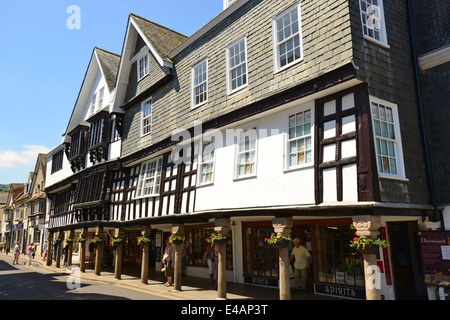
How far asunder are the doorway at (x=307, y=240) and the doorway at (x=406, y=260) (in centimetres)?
274

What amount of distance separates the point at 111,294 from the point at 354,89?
10.6 meters

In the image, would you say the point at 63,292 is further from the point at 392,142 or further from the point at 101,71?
the point at 101,71

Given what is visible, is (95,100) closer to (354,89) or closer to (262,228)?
(262,228)

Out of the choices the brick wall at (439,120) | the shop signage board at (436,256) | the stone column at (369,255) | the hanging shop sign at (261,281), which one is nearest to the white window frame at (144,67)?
the hanging shop sign at (261,281)

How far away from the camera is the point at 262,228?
1361 cm

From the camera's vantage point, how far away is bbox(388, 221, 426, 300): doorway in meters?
10.1

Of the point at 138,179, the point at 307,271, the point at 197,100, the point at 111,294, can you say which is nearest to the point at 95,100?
the point at 138,179

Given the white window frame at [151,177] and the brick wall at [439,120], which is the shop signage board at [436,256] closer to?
the brick wall at [439,120]

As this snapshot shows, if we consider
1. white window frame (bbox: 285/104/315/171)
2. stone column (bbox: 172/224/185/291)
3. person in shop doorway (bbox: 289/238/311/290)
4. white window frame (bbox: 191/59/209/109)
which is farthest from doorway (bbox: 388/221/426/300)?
white window frame (bbox: 191/59/209/109)

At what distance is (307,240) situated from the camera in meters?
12.2

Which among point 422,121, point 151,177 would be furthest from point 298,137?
point 151,177

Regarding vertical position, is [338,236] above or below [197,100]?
below

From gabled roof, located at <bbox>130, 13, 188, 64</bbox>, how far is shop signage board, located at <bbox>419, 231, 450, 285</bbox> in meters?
12.1

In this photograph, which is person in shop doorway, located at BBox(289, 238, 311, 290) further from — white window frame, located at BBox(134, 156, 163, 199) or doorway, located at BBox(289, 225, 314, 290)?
white window frame, located at BBox(134, 156, 163, 199)
